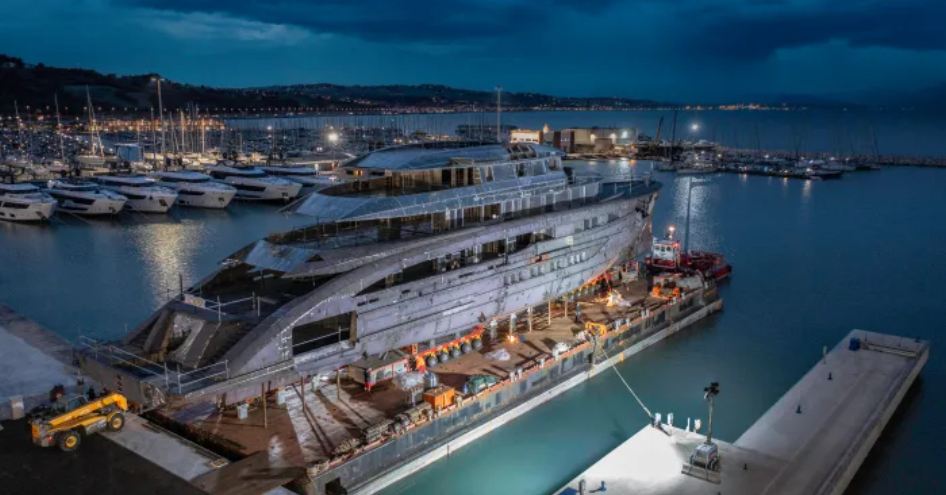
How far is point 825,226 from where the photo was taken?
61.2 metres

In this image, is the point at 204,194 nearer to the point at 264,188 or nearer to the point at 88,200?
the point at 264,188

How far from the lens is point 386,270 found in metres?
21.9

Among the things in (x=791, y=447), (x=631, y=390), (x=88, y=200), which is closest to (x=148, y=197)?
(x=88, y=200)

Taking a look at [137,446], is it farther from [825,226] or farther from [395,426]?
[825,226]

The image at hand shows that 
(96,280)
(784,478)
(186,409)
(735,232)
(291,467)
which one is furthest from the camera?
(735,232)

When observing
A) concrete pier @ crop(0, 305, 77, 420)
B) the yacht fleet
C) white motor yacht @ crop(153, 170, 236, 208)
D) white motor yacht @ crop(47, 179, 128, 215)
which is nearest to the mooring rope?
concrete pier @ crop(0, 305, 77, 420)

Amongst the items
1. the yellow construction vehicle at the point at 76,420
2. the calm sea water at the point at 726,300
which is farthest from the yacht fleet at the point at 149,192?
the yellow construction vehicle at the point at 76,420

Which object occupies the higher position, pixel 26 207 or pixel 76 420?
pixel 26 207

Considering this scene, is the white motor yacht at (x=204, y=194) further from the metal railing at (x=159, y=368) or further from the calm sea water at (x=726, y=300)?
the metal railing at (x=159, y=368)

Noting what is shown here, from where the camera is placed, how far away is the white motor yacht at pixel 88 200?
6050 centimetres

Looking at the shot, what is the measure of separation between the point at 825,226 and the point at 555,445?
160ft

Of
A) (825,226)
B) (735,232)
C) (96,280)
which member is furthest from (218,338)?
(825,226)

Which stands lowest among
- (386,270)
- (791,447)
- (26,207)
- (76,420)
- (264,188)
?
(791,447)

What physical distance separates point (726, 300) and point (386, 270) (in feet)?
79.1
